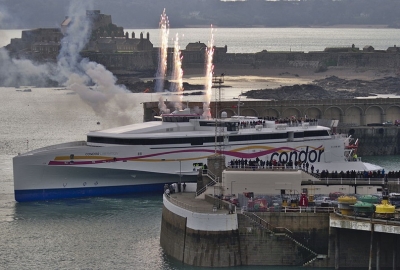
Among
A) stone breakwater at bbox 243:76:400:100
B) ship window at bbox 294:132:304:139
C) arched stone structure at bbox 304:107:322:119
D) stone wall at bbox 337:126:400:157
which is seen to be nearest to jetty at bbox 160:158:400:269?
ship window at bbox 294:132:304:139

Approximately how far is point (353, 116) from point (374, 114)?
1.60 metres

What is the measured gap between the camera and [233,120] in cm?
6806

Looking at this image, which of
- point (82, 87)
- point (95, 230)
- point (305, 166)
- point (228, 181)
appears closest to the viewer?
point (228, 181)

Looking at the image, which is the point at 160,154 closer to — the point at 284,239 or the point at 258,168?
the point at 258,168

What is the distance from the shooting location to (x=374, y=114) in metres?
91.8

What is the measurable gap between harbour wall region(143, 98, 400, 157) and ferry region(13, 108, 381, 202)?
584 inches

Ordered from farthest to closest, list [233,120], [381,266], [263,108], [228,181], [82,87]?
[263,108] → [82,87] → [233,120] → [228,181] → [381,266]

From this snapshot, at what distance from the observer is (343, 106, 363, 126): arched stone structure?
91.0 m

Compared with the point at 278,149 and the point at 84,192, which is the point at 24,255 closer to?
the point at 84,192

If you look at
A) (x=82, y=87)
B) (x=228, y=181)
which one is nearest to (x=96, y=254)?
(x=228, y=181)

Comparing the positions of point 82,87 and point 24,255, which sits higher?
point 82,87

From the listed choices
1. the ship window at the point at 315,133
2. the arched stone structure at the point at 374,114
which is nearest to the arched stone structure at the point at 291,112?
the arched stone structure at the point at 374,114

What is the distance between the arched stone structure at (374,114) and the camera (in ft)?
300

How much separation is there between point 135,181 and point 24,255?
1644 cm
